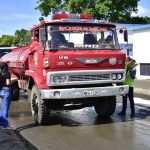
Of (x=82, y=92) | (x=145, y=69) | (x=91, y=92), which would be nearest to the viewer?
(x=82, y=92)

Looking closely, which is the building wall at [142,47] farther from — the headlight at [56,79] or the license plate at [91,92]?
the headlight at [56,79]

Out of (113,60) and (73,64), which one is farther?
(113,60)

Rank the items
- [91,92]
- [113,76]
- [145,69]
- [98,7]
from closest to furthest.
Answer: [91,92], [113,76], [145,69], [98,7]

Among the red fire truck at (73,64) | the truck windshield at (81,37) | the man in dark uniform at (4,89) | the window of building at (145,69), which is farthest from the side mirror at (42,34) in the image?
the window of building at (145,69)

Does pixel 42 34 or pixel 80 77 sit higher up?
pixel 42 34

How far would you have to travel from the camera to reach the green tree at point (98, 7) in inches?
1794

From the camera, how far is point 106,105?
436 inches

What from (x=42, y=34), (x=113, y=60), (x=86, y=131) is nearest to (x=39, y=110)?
(x=86, y=131)

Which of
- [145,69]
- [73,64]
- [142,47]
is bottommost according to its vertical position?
[145,69]

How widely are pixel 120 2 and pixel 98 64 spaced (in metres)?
39.0

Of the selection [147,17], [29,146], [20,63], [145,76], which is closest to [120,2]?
[147,17]

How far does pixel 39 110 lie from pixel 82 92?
1245 millimetres

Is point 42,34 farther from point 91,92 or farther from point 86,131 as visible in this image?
point 86,131

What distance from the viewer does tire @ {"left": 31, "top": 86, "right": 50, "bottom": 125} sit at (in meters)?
9.92
